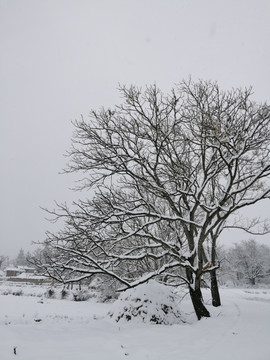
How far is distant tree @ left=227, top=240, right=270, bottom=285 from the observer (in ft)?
176

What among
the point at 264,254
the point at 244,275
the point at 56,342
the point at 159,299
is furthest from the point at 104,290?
the point at 264,254

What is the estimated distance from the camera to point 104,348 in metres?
4.45

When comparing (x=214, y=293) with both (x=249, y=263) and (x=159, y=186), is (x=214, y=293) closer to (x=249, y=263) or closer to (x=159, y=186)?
(x=159, y=186)

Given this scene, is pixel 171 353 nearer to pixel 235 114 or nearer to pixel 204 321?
pixel 204 321

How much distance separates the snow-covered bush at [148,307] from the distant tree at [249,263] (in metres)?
51.6

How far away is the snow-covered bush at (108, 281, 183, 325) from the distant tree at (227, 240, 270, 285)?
51639 millimetres

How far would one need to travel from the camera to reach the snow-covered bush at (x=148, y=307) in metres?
6.98

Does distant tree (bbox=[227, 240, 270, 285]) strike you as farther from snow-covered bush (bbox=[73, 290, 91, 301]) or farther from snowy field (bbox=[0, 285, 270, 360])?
snowy field (bbox=[0, 285, 270, 360])

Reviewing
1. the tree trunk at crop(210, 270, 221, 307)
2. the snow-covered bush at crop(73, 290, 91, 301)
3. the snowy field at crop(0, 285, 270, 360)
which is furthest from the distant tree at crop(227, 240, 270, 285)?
the snowy field at crop(0, 285, 270, 360)

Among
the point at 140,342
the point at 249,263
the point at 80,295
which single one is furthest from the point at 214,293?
the point at 249,263

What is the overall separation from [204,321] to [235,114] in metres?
6.49

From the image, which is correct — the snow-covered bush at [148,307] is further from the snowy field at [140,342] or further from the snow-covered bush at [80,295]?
the snow-covered bush at [80,295]

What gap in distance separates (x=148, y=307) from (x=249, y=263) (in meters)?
55.7

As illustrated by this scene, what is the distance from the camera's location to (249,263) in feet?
178
